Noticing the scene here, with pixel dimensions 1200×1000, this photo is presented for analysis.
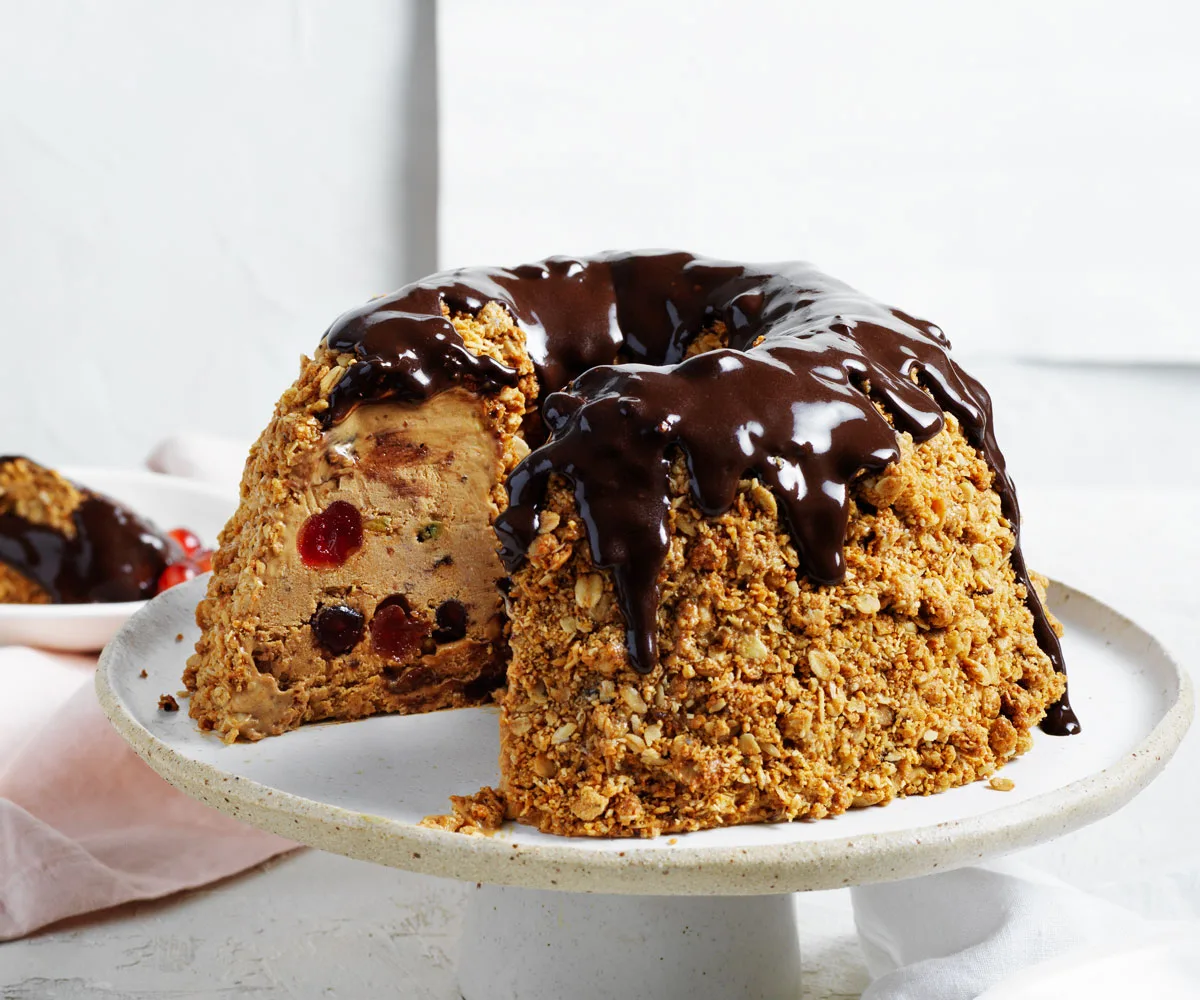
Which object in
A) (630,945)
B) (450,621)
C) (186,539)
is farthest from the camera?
(186,539)

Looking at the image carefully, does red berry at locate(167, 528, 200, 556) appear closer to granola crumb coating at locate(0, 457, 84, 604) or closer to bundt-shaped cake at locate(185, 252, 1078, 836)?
granola crumb coating at locate(0, 457, 84, 604)

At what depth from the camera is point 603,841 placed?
1.43 m

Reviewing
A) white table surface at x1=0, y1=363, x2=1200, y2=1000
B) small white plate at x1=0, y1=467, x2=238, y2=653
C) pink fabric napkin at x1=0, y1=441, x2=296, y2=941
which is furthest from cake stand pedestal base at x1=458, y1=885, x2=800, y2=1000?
small white plate at x1=0, y1=467, x2=238, y2=653

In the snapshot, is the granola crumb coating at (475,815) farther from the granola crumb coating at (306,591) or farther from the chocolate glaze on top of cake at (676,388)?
the granola crumb coating at (306,591)

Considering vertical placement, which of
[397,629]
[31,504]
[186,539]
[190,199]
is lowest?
[186,539]

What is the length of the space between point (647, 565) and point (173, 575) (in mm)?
1494

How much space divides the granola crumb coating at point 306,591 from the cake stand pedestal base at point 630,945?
327 mm

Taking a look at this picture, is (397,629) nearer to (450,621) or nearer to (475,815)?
(450,621)

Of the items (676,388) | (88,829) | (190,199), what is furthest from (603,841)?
(190,199)

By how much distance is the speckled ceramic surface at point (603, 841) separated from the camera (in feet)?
4.37

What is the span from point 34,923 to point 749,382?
4.20ft

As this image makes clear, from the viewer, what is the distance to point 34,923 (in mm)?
1982

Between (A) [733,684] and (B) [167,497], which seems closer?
(A) [733,684]

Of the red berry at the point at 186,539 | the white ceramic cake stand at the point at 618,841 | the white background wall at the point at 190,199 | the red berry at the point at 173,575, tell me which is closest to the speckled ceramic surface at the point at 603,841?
the white ceramic cake stand at the point at 618,841
